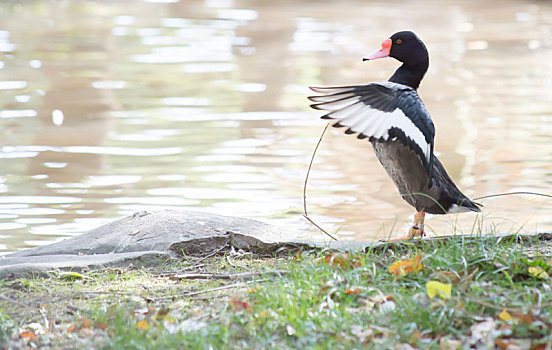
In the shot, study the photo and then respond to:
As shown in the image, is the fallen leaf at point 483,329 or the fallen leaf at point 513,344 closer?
the fallen leaf at point 513,344

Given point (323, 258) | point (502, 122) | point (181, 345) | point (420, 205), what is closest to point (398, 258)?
point (323, 258)

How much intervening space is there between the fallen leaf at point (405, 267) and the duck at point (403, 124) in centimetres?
75

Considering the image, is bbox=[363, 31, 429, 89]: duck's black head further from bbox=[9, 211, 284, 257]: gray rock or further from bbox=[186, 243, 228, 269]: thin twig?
bbox=[186, 243, 228, 269]: thin twig

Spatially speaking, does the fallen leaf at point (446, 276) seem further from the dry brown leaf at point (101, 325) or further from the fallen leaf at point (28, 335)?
the fallen leaf at point (28, 335)

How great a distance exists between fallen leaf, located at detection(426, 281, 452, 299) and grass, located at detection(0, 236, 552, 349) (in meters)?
0.02

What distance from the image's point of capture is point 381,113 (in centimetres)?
450

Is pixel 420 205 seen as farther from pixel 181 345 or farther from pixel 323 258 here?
pixel 181 345

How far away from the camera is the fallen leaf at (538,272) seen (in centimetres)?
378

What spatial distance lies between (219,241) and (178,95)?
23.6ft

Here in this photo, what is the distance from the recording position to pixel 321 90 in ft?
14.3

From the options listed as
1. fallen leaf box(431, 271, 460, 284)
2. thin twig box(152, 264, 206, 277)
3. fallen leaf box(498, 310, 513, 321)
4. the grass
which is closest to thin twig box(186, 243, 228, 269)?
thin twig box(152, 264, 206, 277)

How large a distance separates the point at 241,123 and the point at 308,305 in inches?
266

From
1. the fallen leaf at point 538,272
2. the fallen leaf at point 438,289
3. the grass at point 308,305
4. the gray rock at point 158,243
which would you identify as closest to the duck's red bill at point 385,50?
the gray rock at point 158,243

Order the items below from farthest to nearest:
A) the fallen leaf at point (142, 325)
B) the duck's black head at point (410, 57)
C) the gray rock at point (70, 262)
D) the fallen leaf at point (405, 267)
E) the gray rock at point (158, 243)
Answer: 1. the duck's black head at point (410, 57)
2. the gray rock at point (158, 243)
3. the gray rock at point (70, 262)
4. the fallen leaf at point (405, 267)
5. the fallen leaf at point (142, 325)
